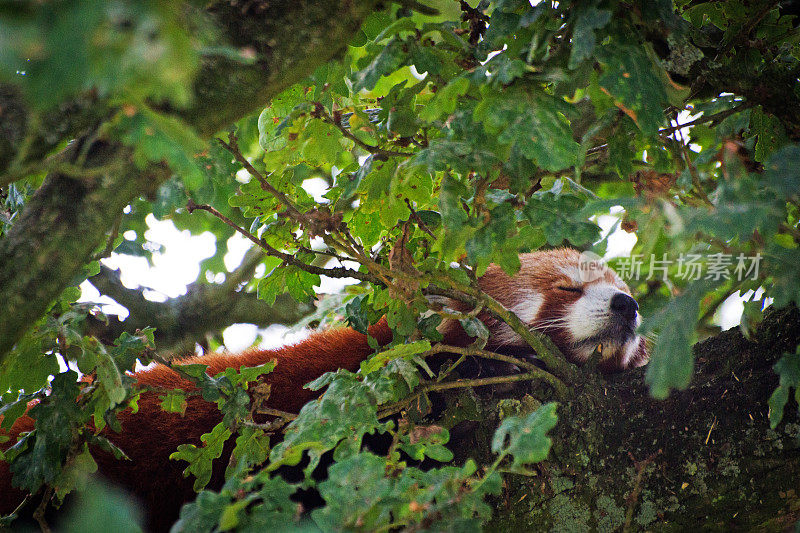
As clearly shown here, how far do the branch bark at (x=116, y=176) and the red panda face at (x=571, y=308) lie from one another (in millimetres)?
1480

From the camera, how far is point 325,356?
2.09m

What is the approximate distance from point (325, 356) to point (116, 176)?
130cm

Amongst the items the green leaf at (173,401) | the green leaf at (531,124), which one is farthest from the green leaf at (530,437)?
the green leaf at (173,401)

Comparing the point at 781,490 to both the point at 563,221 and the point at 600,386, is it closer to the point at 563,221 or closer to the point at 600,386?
the point at 600,386

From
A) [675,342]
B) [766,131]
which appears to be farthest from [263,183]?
[766,131]

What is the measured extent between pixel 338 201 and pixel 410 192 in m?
0.19

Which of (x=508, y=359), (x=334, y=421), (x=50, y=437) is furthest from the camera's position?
(x=508, y=359)

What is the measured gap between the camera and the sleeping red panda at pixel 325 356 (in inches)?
68.4

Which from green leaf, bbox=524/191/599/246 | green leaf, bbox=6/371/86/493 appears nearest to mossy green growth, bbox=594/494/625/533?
green leaf, bbox=524/191/599/246

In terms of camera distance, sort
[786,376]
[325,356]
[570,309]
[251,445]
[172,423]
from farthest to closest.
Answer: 1. [570,309]
2. [325,356]
3. [172,423]
4. [251,445]
5. [786,376]

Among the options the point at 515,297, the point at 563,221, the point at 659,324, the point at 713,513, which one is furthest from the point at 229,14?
the point at 515,297

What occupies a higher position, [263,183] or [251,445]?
[263,183]

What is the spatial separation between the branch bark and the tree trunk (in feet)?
3.10

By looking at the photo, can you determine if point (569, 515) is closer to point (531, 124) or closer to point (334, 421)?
point (334, 421)
